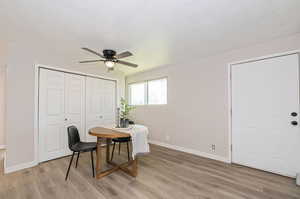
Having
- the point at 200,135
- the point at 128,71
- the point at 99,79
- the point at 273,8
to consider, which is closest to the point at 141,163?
the point at 200,135

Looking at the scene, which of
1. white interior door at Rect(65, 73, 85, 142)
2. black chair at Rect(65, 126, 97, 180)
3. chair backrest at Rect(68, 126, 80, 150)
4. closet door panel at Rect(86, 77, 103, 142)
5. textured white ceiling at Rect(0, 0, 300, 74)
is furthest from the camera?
closet door panel at Rect(86, 77, 103, 142)

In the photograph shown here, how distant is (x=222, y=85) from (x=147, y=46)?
186 cm

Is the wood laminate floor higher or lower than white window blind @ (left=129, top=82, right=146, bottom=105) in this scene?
lower

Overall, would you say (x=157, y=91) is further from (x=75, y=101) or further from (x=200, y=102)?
(x=75, y=101)

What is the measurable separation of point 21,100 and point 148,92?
3.12m

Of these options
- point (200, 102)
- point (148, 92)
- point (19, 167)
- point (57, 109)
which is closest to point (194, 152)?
point (200, 102)

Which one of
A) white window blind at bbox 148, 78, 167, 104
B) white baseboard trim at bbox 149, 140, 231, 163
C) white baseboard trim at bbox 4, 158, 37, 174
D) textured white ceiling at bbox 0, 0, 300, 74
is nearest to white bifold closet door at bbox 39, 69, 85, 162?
white baseboard trim at bbox 4, 158, 37, 174

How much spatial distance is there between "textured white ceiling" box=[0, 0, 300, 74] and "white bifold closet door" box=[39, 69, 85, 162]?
800 millimetres

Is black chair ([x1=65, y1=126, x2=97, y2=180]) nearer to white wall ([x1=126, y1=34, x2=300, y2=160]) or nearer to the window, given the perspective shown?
white wall ([x1=126, y1=34, x2=300, y2=160])

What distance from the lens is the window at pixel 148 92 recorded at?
4.07 m

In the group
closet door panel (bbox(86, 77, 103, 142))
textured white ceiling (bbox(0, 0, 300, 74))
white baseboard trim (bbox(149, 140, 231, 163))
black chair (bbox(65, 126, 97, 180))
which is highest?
textured white ceiling (bbox(0, 0, 300, 74))

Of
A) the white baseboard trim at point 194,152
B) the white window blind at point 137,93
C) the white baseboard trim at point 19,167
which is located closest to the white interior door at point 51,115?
the white baseboard trim at point 19,167

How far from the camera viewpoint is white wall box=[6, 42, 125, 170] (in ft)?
8.01

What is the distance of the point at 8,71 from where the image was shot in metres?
2.45
